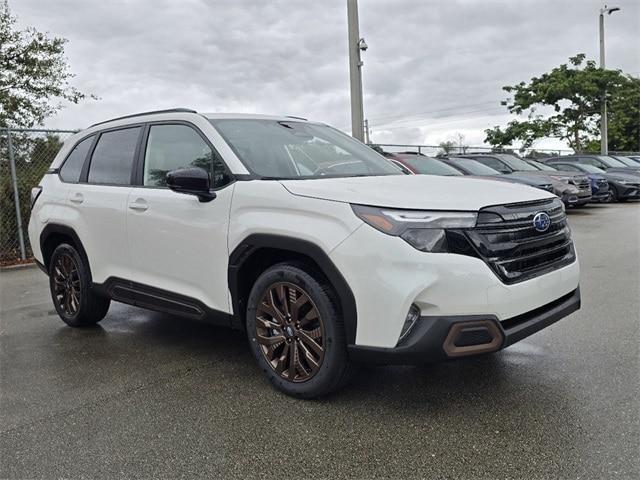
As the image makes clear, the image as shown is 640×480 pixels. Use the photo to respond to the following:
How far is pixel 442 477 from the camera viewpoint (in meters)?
2.54

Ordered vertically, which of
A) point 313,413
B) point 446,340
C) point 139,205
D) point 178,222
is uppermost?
point 139,205

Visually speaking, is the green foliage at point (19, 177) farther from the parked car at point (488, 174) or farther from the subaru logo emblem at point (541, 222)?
the subaru logo emblem at point (541, 222)

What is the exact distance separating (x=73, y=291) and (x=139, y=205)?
1.47 metres

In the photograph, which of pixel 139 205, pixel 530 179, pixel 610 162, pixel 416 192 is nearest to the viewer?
pixel 416 192

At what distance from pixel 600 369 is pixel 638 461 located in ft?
4.03

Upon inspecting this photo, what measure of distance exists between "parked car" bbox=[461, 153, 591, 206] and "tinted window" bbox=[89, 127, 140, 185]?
11.6m

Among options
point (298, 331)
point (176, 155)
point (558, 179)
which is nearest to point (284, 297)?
point (298, 331)

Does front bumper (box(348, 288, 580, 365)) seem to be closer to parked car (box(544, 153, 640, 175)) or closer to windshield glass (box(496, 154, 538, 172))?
A: windshield glass (box(496, 154, 538, 172))

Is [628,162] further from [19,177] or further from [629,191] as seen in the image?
[19,177]

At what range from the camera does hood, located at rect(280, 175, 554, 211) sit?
9.75 ft

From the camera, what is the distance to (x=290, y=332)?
3.35m

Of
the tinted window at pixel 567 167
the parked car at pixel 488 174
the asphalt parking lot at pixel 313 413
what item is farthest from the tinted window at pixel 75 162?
the tinted window at pixel 567 167

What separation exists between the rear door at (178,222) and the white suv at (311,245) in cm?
1

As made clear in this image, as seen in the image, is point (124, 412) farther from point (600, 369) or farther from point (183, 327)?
point (600, 369)
